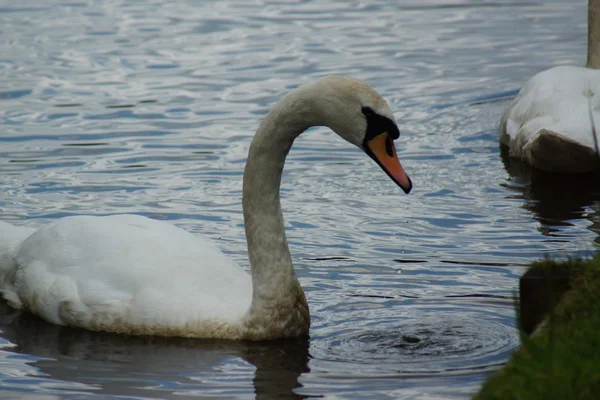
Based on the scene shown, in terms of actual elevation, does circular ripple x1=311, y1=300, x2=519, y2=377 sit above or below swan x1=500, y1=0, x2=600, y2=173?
below

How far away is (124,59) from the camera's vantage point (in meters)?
14.8

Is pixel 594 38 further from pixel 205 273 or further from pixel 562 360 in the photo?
pixel 562 360

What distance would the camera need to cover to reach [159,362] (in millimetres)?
6590

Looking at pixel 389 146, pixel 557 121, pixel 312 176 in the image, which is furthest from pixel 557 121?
pixel 389 146

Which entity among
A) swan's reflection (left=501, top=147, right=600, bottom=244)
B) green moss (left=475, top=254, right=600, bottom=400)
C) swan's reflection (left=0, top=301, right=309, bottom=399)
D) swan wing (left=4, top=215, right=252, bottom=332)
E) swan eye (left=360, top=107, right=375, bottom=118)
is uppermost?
swan eye (left=360, top=107, right=375, bottom=118)

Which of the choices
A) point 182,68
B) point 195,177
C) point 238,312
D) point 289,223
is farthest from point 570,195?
point 182,68

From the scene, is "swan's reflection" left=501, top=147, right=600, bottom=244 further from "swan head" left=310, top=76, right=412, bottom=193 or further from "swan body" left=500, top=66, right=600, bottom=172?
"swan head" left=310, top=76, right=412, bottom=193

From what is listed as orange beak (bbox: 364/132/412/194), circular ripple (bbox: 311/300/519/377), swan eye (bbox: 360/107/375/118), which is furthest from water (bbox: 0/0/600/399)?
swan eye (bbox: 360/107/375/118)

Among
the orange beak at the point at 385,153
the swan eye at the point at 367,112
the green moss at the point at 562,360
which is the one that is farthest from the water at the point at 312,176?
the swan eye at the point at 367,112

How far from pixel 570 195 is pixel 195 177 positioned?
9.91 ft

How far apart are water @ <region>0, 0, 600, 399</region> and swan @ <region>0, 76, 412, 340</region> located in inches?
5.1

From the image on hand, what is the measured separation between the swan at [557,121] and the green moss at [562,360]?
5.02 metres

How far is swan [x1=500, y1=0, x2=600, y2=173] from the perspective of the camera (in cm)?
1020

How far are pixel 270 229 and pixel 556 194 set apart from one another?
3.64 metres
